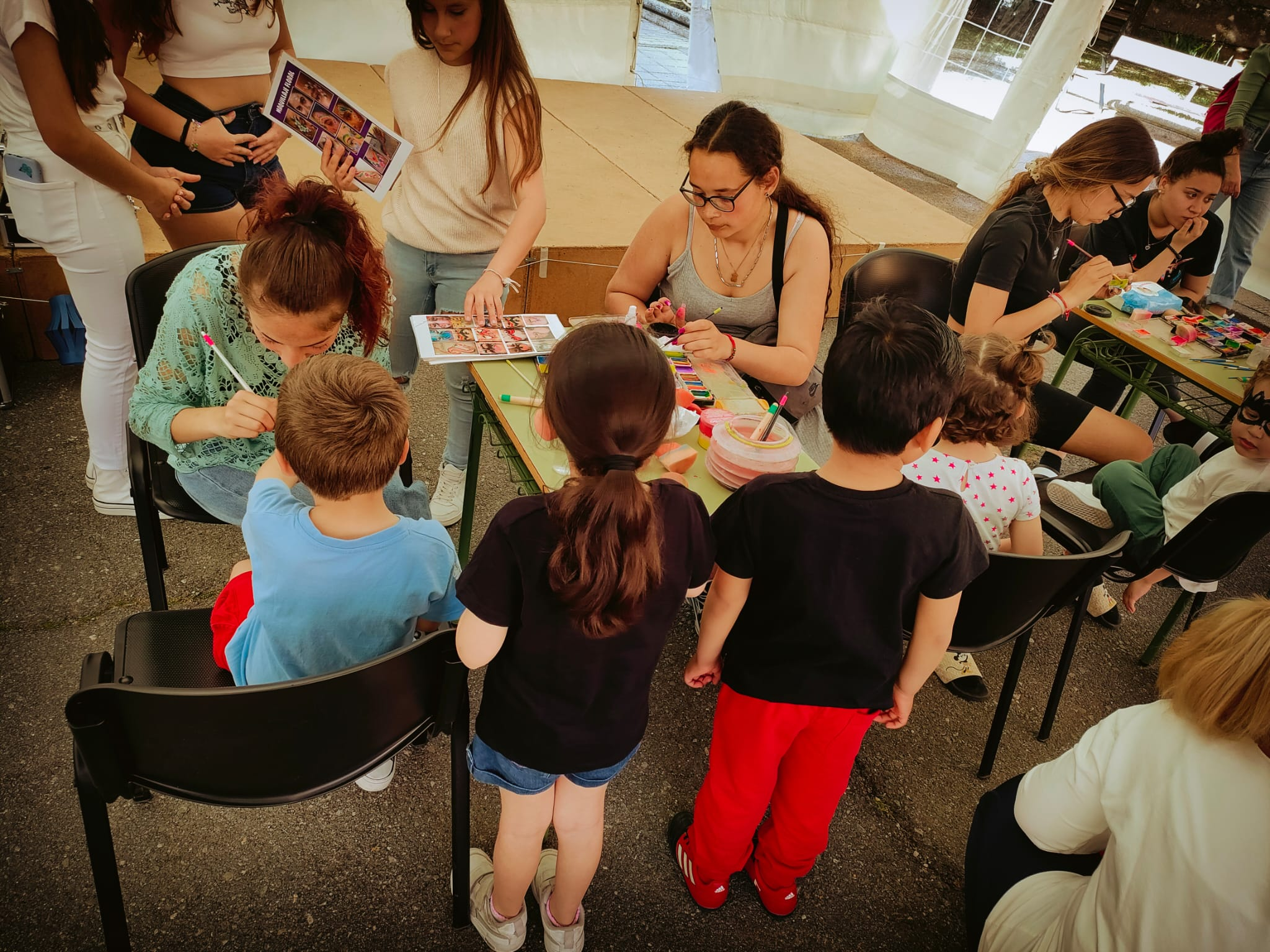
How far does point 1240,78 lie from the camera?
15.6ft

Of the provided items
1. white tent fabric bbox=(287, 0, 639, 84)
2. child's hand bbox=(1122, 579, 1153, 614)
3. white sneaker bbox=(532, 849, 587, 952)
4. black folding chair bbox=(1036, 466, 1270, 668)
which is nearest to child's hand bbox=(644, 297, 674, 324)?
black folding chair bbox=(1036, 466, 1270, 668)

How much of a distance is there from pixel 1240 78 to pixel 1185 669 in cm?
524

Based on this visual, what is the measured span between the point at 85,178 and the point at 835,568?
2023 mm

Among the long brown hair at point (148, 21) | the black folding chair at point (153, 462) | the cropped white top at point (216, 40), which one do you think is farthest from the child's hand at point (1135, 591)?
the long brown hair at point (148, 21)

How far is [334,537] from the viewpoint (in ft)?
4.13

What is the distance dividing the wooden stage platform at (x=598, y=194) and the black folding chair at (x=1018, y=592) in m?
1.49

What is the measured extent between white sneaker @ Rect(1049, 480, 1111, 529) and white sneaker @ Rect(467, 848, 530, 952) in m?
1.84

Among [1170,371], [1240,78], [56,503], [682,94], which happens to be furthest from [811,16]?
[56,503]

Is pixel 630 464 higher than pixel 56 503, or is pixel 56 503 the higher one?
pixel 630 464

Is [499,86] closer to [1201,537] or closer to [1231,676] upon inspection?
[1231,676]

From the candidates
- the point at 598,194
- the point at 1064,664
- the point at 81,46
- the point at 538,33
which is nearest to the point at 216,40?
the point at 81,46

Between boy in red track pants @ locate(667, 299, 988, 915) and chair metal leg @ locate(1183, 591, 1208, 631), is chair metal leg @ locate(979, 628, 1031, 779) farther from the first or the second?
chair metal leg @ locate(1183, 591, 1208, 631)

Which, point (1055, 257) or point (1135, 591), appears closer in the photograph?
point (1135, 591)

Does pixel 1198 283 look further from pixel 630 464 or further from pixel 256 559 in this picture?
pixel 256 559
